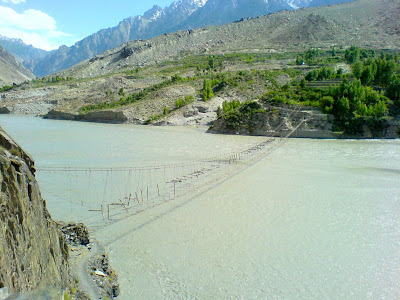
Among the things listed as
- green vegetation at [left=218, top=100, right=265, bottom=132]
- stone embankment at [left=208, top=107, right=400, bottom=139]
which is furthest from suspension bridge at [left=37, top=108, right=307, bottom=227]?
green vegetation at [left=218, top=100, right=265, bottom=132]

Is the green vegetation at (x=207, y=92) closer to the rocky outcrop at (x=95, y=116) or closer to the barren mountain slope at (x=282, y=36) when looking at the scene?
the rocky outcrop at (x=95, y=116)

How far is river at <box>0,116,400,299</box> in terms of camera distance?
7.78 m

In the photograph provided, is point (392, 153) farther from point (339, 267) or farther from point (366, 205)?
point (339, 267)

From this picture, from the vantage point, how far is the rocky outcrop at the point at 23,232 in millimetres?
4078

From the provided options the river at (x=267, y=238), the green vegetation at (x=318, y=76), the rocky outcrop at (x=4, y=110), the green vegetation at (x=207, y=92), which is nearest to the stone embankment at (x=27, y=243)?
the river at (x=267, y=238)

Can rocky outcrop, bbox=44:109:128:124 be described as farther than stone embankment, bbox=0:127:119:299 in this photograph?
Yes

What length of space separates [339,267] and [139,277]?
197 inches

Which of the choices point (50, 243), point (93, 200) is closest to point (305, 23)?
point (93, 200)

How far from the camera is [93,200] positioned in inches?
510

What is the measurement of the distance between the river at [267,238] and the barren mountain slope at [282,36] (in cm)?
7216

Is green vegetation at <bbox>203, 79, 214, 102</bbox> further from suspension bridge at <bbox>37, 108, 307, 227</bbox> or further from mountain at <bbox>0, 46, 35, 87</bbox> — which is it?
mountain at <bbox>0, 46, 35, 87</bbox>

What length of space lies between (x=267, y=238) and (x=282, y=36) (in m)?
90.2

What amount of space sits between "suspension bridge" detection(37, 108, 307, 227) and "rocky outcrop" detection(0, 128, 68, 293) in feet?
17.5

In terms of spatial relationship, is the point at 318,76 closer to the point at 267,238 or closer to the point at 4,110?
the point at 267,238
